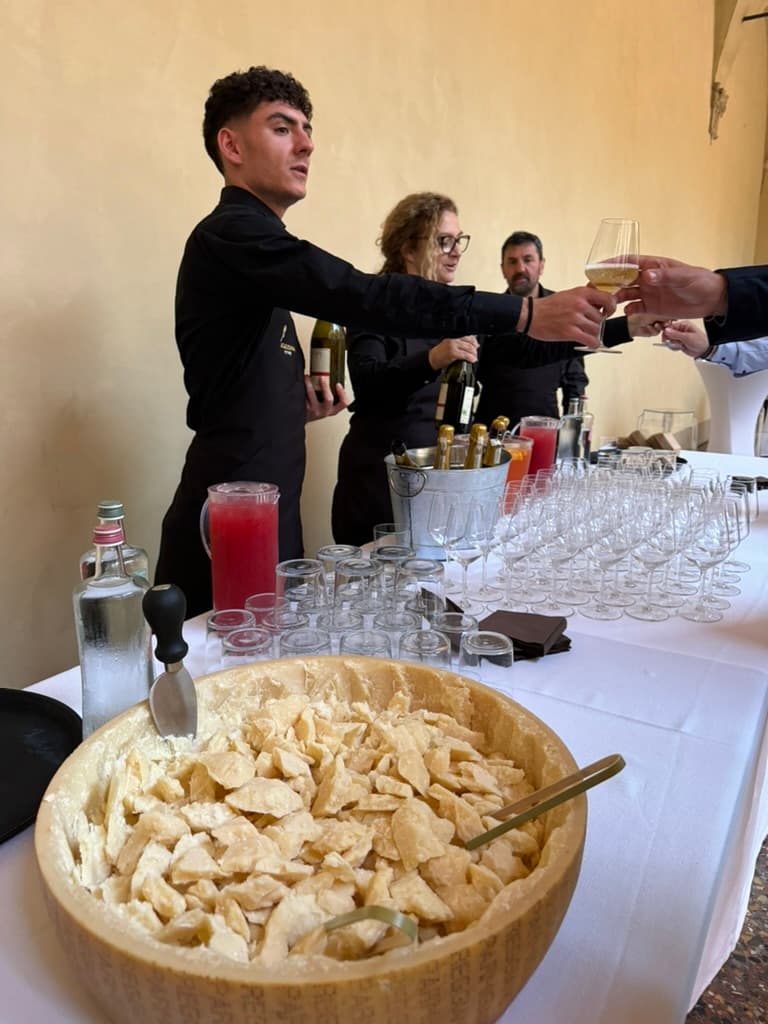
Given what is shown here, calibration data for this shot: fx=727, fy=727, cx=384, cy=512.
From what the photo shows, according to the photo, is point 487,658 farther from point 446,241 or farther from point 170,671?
point 446,241

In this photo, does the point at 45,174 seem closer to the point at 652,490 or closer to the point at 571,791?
the point at 652,490

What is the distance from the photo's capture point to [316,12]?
2.53 meters

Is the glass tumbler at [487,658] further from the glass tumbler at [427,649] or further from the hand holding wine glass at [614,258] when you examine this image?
the hand holding wine glass at [614,258]

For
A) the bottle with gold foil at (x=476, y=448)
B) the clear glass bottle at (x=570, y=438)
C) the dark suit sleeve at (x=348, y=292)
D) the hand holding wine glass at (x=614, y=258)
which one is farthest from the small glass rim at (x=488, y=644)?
the clear glass bottle at (x=570, y=438)

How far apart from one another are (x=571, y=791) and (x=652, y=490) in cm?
131

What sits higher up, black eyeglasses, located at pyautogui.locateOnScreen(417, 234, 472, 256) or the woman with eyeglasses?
black eyeglasses, located at pyautogui.locateOnScreen(417, 234, 472, 256)

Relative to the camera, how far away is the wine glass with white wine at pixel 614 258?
1654 millimetres

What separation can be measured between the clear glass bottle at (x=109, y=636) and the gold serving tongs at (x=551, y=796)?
0.42 meters

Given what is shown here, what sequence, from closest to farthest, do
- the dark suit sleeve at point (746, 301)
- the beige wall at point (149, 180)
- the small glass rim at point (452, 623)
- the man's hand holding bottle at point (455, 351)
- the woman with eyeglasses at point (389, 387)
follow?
the small glass rim at point (452, 623)
the dark suit sleeve at point (746, 301)
the beige wall at point (149, 180)
the man's hand holding bottle at point (455, 351)
the woman with eyeglasses at point (389, 387)

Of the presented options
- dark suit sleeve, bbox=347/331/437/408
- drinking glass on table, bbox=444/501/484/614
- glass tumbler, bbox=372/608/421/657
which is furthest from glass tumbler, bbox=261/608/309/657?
dark suit sleeve, bbox=347/331/437/408

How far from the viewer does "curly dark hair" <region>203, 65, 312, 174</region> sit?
162cm

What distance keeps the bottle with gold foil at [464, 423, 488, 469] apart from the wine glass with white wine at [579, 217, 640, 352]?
36 cm

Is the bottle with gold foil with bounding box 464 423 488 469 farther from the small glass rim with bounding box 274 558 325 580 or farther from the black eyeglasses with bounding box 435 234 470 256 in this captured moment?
the black eyeglasses with bounding box 435 234 470 256

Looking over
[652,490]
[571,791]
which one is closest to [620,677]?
[571,791]
